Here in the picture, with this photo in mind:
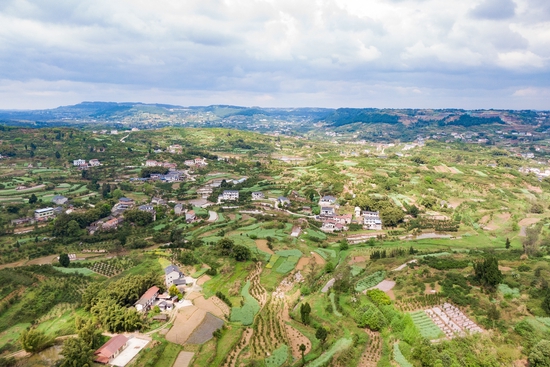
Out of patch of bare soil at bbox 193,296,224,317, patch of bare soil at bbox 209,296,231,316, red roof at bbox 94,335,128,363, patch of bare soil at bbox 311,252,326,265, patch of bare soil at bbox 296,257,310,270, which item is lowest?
patch of bare soil at bbox 311,252,326,265

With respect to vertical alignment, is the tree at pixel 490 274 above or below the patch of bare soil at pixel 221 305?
above

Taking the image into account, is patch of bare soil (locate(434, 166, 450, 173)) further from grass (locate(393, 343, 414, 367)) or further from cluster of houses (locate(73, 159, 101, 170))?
cluster of houses (locate(73, 159, 101, 170))

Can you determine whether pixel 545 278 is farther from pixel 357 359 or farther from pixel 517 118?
pixel 517 118

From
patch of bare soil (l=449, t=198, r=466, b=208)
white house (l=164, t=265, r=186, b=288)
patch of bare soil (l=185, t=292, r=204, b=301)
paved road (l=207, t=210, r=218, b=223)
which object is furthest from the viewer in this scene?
patch of bare soil (l=449, t=198, r=466, b=208)

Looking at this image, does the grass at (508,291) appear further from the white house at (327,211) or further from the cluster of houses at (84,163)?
the cluster of houses at (84,163)

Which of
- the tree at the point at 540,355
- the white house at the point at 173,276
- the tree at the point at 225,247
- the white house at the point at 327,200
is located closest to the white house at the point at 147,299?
the white house at the point at 173,276

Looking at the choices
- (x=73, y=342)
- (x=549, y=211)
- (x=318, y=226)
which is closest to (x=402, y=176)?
(x=549, y=211)

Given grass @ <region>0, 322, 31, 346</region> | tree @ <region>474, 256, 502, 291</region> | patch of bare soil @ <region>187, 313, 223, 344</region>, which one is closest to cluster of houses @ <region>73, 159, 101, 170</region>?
grass @ <region>0, 322, 31, 346</region>
